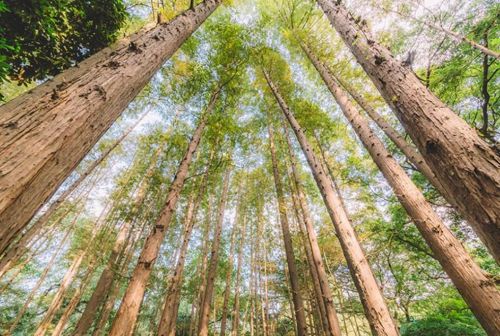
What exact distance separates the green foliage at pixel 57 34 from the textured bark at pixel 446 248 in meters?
4.50

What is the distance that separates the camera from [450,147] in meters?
1.24

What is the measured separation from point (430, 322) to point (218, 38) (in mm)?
9859

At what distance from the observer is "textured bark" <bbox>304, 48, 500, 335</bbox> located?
231 cm

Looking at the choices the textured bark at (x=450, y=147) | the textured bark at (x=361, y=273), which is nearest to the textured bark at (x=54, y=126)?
the textured bark at (x=450, y=147)

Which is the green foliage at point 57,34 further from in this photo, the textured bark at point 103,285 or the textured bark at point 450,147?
the textured bark at point 103,285

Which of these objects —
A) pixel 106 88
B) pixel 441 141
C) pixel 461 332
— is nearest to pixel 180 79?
pixel 106 88

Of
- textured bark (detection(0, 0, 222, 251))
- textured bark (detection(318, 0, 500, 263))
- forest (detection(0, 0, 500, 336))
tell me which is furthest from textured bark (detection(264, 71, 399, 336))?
textured bark (detection(0, 0, 222, 251))

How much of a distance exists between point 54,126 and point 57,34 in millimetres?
2732

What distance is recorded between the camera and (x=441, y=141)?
129 centimetres

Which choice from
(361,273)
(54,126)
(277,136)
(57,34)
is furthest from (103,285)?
(277,136)

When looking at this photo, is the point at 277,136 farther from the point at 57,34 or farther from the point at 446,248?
the point at 57,34

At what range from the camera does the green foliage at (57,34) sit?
2377 mm

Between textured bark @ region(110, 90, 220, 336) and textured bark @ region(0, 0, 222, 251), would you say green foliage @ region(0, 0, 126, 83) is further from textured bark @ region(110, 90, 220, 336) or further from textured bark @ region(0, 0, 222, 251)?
textured bark @ region(110, 90, 220, 336)

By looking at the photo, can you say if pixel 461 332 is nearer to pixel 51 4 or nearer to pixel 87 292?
pixel 51 4
